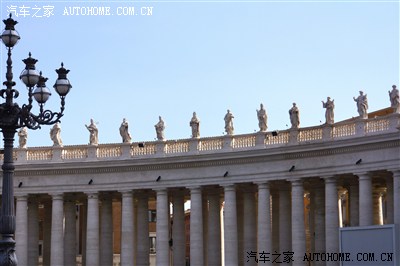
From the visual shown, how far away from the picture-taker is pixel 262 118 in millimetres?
76938

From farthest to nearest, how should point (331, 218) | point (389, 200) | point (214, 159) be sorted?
point (214, 159) → point (331, 218) → point (389, 200)

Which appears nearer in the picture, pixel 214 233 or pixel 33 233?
pixel 214 233

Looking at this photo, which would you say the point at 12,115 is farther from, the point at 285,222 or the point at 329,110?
the point at 285,222

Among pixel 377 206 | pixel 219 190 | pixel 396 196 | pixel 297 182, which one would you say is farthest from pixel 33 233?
pixel 396 196

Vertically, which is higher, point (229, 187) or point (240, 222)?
point (229, 187)

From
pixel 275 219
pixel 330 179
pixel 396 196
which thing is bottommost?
pixel 275 219

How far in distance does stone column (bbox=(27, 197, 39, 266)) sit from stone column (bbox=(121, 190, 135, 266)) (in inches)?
360

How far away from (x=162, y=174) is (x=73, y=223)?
10.8 metres

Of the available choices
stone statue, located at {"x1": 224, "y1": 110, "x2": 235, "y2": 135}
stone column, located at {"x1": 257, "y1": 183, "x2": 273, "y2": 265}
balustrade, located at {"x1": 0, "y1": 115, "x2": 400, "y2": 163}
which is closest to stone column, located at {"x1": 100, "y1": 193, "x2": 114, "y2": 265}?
balustrade, located at {"x1": 0, "y1": 115, "x2": 400, "y2": 163}

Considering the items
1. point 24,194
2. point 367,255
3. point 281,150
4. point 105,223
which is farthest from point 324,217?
point 24,194

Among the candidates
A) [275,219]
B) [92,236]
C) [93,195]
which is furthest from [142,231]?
[275,219]

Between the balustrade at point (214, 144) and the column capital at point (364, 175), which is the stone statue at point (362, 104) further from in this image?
the column capital at point (364, 175)

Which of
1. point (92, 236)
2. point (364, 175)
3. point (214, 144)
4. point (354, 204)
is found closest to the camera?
point (364, 175)

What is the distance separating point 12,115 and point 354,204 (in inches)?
1518
